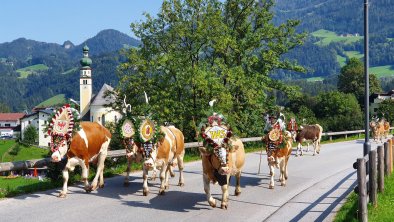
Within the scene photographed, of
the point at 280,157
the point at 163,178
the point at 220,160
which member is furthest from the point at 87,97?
the point at 220,160

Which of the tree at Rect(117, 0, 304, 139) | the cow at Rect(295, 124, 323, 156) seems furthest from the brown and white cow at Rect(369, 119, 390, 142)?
the cow at Rect(295, 124, 323, 156)

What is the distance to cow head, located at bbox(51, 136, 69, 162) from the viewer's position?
41.2 feet

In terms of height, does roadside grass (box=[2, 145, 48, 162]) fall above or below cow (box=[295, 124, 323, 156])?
below

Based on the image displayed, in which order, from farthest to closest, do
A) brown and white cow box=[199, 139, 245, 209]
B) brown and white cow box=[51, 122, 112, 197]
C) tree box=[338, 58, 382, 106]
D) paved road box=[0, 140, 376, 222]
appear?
tree box=[338, 58, 382, 106], brown and white cow box=[51, 122, 112, 197], brown and white cow box=[199, 139, 245, 209], paved road box=[0, 140, 376, 222]

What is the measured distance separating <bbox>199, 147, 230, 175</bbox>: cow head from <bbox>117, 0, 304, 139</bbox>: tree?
1906 centimetres

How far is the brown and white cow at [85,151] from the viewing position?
1270cm

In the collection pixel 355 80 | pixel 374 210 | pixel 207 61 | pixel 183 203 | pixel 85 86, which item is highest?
pixel 85 86

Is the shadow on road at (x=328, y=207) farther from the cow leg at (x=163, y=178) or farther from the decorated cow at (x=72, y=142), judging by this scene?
the decorated cow at (x=72, y=142)

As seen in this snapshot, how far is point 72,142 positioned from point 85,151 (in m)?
0.47

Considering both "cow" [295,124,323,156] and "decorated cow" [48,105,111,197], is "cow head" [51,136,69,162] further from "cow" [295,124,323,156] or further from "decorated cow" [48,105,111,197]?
"cow" [295,124,323,156]

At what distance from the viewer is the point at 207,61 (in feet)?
120

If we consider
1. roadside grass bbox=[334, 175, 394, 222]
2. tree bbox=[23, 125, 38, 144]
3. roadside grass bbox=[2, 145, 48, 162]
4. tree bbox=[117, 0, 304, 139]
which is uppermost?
tree bbox=[117, 0, 304, 139]

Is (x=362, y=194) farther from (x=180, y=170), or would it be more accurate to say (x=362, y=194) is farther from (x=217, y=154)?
(x=180, y=170)

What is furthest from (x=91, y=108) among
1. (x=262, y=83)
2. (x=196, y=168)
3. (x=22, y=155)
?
(x=196, y=168)
